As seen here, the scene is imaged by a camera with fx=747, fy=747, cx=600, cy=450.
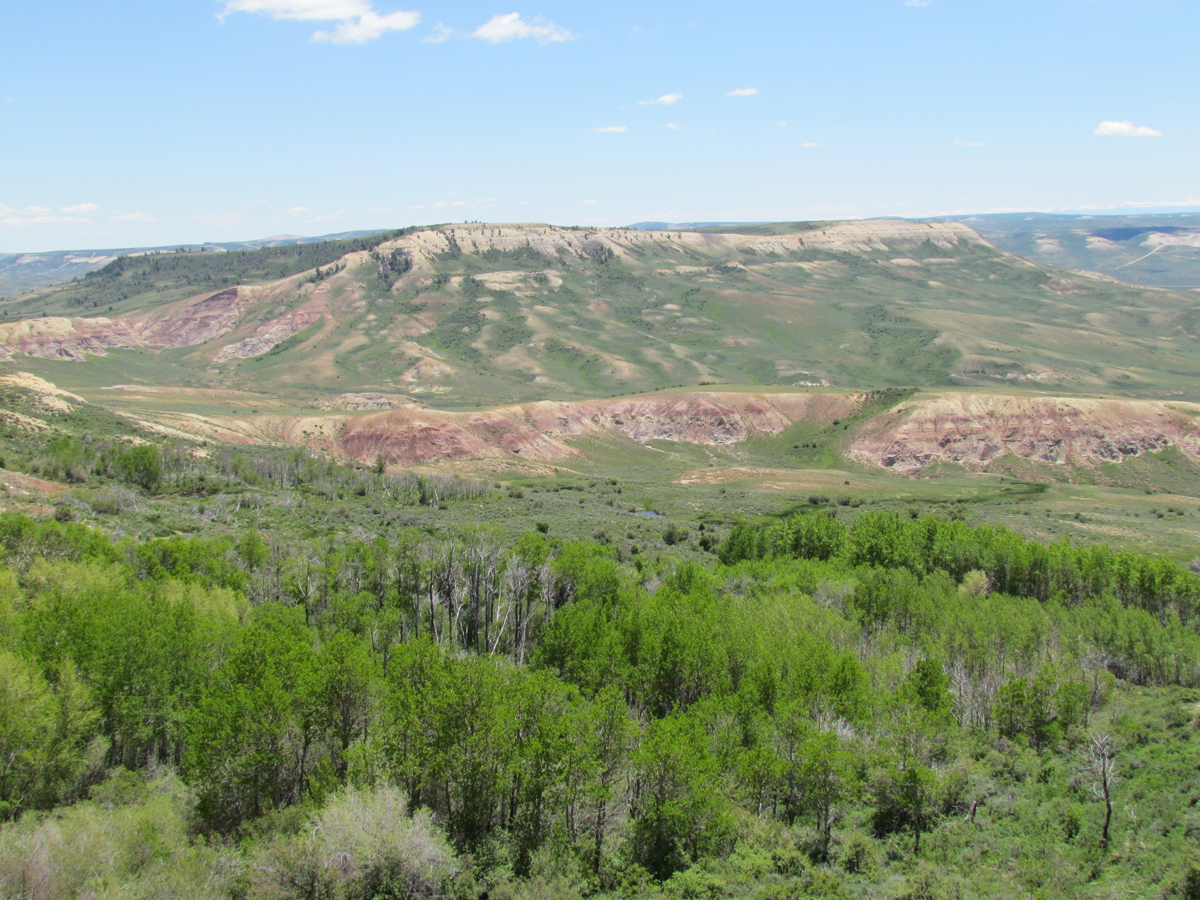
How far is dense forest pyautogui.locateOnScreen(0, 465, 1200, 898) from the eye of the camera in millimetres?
24594

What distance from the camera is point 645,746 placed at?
28297 millimetres

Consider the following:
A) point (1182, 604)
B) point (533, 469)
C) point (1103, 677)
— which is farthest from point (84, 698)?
point (533, 469)

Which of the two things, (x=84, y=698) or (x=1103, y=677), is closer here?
(x=84, y=698)

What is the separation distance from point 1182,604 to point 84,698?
70.4 meters

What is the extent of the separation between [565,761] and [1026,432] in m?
149

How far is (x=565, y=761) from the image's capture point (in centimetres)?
2823

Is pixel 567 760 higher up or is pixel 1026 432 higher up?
pixel 567 760

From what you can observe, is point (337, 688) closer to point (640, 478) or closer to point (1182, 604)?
point (1182, 604)

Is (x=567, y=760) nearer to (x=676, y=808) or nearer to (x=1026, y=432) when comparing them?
(x=676, y=808)

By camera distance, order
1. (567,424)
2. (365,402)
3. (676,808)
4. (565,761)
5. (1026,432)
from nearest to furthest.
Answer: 1. (676,808)
2. (565,761)
3. (1026,432)
4. (567,424)
5. (365,402)

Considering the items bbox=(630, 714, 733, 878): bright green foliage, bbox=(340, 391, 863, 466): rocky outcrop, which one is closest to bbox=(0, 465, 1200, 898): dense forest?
bbox=(630, 714, 733, 878): bright green foliage

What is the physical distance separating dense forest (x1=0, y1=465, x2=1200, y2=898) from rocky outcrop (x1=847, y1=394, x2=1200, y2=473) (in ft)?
354

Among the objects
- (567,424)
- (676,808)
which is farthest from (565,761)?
(567,424)

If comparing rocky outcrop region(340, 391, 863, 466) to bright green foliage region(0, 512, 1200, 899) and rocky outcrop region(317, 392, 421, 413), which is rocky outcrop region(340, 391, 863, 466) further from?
bright green foliage region(0, 512, 1200, 899)
